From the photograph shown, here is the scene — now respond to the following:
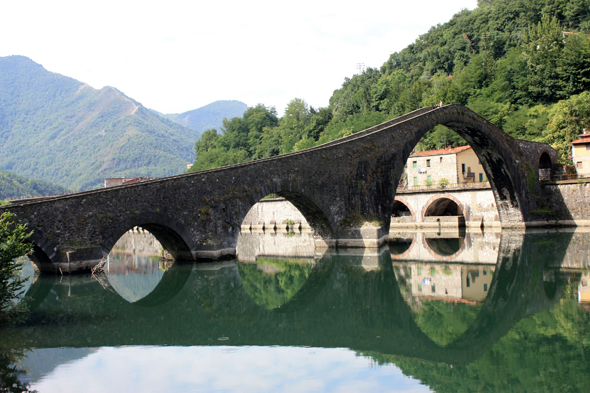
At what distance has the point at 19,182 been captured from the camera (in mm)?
111062

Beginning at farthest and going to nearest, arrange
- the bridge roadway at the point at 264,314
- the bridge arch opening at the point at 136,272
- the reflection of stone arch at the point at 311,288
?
the bridge arch opening at the point at 136,272 < the reflection of stone arch at the point at 311,288 < the bridge roadway at the point at 264,314

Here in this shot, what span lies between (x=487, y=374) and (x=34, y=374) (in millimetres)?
6651

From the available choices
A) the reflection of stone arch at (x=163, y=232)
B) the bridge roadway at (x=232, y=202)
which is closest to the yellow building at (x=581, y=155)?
the bridge roadway at (x=232, y=202)

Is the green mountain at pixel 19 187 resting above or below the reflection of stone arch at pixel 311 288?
above

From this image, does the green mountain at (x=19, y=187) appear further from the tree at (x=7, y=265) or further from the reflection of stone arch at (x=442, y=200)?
the tree at (x=7, y=265)

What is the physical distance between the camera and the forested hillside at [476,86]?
45.2m

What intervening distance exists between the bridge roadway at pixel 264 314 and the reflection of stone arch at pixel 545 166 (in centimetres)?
2308

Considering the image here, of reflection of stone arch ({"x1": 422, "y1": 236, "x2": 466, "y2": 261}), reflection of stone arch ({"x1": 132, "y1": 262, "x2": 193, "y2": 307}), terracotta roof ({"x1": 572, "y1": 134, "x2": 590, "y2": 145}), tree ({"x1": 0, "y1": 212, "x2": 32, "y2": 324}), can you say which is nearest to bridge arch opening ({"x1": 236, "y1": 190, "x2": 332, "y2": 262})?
reflection of stone arch ({"x1": 132, "y1": 262, "x2": 193, "y2": 307})

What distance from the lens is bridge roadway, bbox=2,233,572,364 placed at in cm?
905

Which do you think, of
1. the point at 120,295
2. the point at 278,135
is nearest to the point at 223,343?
the point at 120,295

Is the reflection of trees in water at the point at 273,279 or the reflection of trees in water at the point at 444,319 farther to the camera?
the reflection of trees in water at the point at 273,279

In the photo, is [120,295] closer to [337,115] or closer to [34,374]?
[34,374]

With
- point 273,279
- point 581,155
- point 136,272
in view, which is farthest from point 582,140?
point 136,272

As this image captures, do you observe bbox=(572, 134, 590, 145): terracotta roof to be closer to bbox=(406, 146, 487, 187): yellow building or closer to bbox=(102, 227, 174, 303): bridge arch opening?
bbox=(406, 146, 487, 187): yellow building
